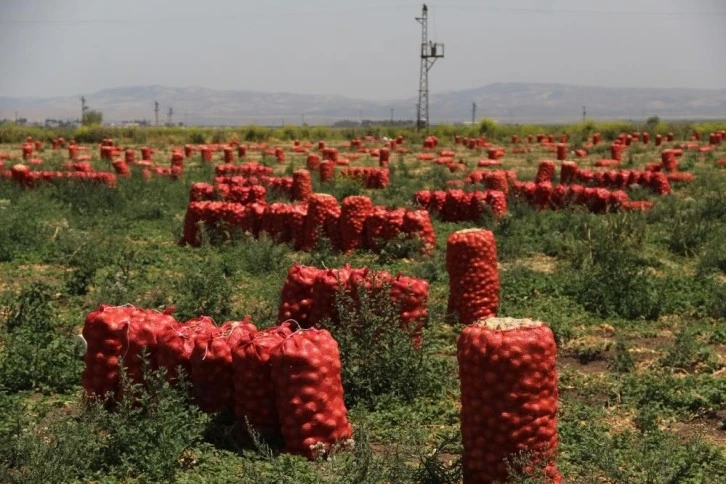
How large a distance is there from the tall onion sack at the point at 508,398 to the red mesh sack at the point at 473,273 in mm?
3546

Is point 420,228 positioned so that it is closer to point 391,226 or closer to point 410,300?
point 391,226

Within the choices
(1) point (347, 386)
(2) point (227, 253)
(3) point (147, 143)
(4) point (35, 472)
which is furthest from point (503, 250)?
(3) point (147, 143)

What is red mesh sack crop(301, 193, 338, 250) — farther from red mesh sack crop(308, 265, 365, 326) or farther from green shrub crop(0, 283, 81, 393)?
red mesh sack crop(308, 265, 365, 326)

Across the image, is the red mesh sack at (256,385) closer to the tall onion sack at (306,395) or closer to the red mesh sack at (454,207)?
the tall onion sack at (306,395)

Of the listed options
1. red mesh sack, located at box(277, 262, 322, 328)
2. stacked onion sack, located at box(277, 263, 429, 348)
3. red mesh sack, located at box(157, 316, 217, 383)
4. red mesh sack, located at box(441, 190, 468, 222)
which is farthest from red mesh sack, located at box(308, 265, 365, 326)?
red mesh sack, located at box(441, 190, 468, 222)

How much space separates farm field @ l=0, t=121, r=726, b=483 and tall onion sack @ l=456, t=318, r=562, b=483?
13 centimetres

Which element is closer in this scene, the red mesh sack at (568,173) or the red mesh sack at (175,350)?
the red mesh sack at (175,350)

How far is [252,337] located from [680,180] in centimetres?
1614

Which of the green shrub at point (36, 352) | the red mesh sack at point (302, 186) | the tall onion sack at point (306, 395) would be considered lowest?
the green shrub at point (36, 352)

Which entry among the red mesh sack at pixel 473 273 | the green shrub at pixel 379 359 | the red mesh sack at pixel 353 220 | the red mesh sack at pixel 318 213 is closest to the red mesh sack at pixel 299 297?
the green shrub at pixel 379 359

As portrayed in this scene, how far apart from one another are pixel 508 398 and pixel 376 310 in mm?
2363

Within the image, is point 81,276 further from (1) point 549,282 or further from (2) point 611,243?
(2) point 611,243

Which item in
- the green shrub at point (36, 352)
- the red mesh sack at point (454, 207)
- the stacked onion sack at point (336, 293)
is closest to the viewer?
the green shrub at point (36, 352)

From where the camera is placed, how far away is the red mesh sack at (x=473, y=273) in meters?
8.34
